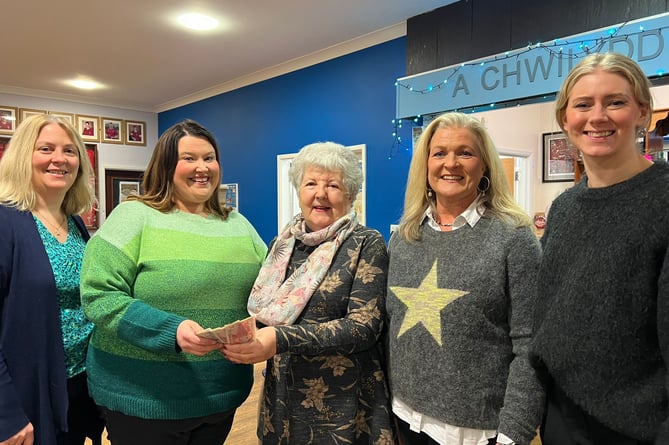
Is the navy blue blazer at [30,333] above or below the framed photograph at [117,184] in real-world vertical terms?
below

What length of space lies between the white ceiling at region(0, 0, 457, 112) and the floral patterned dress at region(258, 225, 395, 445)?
2684mm

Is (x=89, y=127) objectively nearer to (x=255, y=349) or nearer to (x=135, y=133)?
(x=135, y=133)

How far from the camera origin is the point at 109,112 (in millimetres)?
6988

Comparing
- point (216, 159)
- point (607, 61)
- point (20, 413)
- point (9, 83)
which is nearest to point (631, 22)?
point (607, 61)

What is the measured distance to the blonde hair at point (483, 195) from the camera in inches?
53.0

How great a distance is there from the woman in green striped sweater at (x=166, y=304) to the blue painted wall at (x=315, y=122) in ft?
8.64

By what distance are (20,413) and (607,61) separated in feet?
5.82

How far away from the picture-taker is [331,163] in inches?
57.5

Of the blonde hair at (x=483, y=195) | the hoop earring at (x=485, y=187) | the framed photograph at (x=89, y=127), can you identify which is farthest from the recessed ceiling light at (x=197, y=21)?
the framed photograph at (x=89, y=127)

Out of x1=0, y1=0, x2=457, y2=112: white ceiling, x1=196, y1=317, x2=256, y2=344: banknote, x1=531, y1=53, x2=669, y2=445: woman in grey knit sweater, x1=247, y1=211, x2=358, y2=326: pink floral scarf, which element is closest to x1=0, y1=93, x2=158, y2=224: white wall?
x1=0, y1=0, x2=457, y2=112: white ceiling

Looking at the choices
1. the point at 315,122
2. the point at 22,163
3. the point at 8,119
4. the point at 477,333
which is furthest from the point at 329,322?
the point at 8,119

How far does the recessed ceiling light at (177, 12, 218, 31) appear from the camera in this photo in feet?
12.1

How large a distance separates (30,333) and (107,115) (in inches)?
249

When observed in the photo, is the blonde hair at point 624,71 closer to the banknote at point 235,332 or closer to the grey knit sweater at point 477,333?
the grey knit sweater at point 477,333
